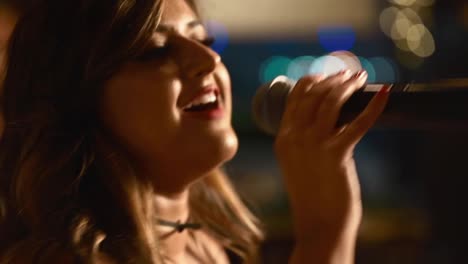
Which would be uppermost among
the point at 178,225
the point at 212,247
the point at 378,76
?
the point at 178,225

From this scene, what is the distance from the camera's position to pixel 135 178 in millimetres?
1007

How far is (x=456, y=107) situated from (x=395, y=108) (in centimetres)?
6

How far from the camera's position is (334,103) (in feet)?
2.59

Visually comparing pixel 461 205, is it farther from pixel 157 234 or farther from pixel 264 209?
pixel 157 234

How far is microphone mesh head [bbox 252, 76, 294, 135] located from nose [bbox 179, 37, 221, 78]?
0.12m

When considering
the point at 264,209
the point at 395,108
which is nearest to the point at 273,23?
the point at 264,209

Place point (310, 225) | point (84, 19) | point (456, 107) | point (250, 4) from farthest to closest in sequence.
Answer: point (250, 4), point (84, 19), point (310, 225), point (456, 107)

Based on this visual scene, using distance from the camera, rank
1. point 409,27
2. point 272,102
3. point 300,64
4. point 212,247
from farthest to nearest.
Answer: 1. point 300,64
2. point 409,27
3. point 212,247
4. point 272,102

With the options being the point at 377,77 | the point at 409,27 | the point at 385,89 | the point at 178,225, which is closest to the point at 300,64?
the point at 377,77

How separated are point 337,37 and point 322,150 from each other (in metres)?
2.30

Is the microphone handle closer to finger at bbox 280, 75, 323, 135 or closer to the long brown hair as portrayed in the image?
finger at bbox 280, 75, 323, 135

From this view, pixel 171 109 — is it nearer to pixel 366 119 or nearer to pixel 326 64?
pixel 366 119

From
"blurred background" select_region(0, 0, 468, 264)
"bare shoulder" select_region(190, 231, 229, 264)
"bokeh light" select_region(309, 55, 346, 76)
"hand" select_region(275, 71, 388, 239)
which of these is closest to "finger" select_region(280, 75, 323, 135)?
"hand" select_region(275, 71, 388, 239)

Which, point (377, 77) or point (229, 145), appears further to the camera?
point (377, 77)
